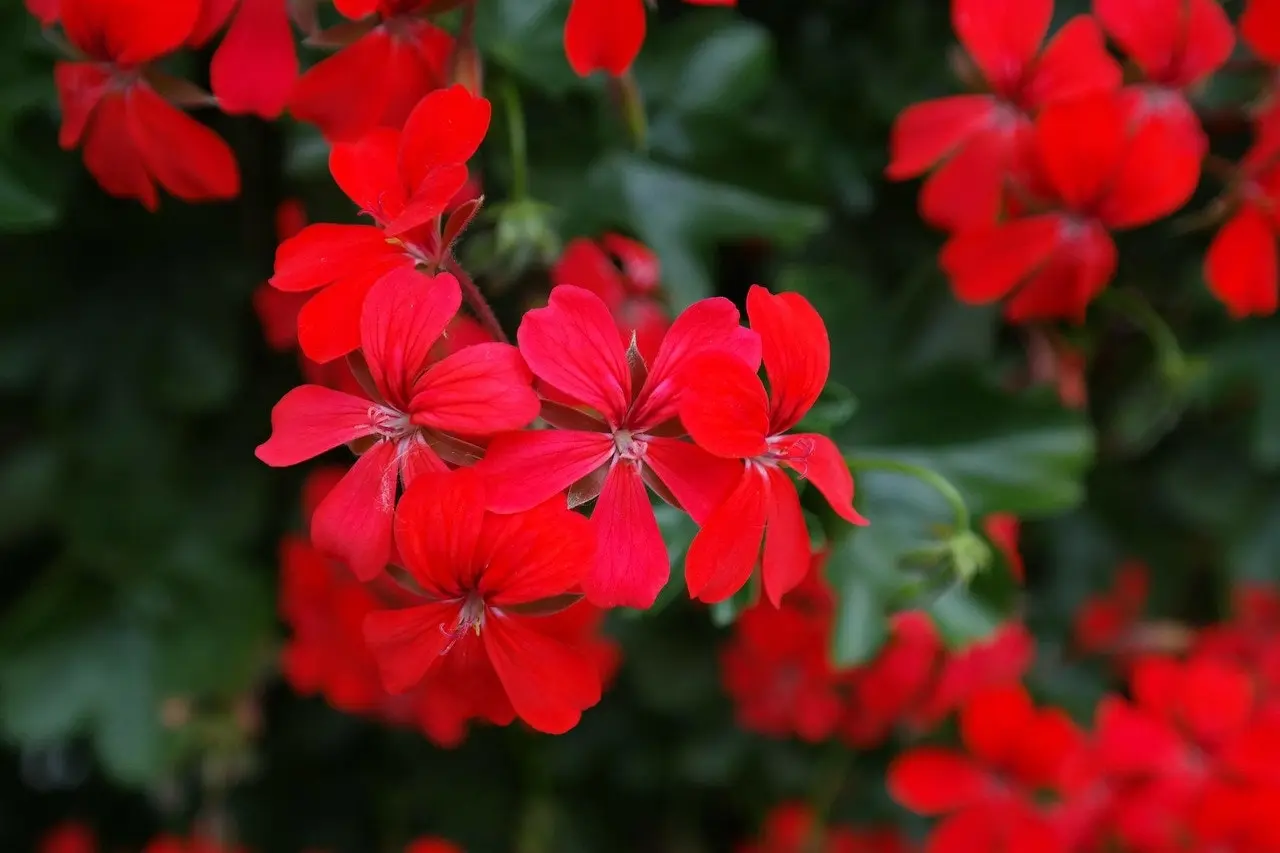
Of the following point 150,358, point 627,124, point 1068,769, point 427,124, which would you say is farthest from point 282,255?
point 1068,769

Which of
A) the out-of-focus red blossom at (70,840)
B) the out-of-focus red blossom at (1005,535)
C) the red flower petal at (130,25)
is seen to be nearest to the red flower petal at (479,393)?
the red flower petal at (130,25)

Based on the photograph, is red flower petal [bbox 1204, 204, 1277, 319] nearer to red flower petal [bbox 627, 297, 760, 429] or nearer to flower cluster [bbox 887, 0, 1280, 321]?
flower cluster [bbox 887, 0, 1280, 321]

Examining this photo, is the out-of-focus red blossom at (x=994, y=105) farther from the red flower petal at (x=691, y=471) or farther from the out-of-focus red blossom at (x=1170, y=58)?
the red flower petal at (x=691, y=471)

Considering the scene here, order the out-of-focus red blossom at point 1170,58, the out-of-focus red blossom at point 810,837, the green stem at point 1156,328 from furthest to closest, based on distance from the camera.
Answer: the out-of-focus red blossom at point 810,837
the green stem at point 1156,328
the out-of-focus red blossom at point 1170,58

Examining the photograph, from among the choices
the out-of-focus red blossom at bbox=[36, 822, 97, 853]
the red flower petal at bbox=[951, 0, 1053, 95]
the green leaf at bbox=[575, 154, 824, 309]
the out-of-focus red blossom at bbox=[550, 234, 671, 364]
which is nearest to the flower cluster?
the red flower petal at bbox=[951, 0, 1053, 95]

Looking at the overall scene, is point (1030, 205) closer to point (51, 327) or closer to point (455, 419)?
point (455, 419)

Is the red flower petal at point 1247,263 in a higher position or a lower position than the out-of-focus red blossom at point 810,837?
higher

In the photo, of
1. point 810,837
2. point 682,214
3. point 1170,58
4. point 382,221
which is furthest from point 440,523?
point 810,837

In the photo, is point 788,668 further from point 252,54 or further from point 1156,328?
point 252,54
